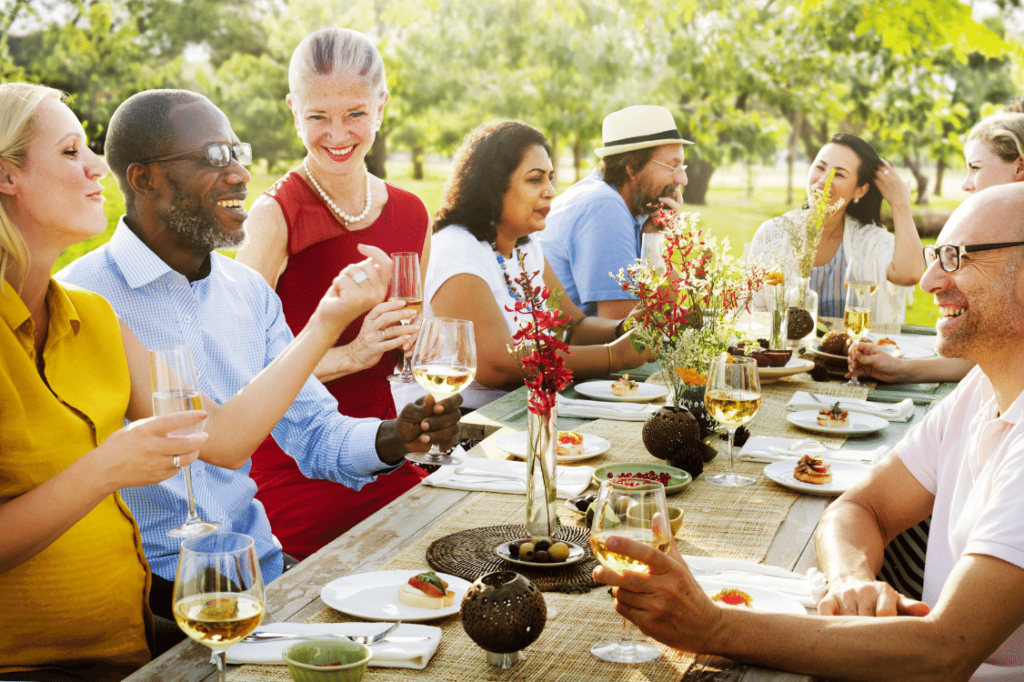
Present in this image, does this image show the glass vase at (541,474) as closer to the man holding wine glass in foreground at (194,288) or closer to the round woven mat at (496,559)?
the round woven mat at (496,559)

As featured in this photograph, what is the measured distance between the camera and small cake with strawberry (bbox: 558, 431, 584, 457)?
8.02ft

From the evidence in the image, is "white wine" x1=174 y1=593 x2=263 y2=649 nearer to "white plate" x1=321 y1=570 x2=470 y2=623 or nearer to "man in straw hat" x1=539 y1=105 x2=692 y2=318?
"white plate" x1=321 y1=570 x2=470 y2=623

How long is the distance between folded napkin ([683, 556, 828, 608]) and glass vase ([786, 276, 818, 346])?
2427mm

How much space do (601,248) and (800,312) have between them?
105 cm

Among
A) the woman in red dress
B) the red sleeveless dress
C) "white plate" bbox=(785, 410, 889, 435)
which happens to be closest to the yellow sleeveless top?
the red sleeveless dress

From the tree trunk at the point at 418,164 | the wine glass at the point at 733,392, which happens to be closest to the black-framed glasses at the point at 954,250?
the wine glass at the point at 733,392

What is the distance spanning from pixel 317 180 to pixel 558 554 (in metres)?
2.05

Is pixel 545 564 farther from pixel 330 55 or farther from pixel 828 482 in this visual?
pixel 330 55

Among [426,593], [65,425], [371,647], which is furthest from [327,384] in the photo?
[371,647]

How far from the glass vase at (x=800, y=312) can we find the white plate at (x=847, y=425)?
113cm

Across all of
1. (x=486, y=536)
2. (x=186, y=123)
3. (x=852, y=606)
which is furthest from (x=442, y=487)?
(x=186, y=123)

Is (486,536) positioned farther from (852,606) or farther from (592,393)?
(592,393)

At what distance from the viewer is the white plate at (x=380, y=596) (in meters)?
1.52

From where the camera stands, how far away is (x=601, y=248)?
4645 millimetres
